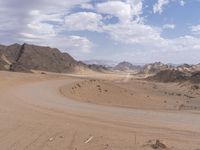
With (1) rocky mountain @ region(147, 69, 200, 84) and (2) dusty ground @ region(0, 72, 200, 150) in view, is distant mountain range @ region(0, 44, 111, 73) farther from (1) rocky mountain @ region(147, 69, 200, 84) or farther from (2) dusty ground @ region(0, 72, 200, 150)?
(2) dusty ground @ region(0, 72, 200, 150)

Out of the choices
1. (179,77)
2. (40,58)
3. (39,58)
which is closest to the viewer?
(179,77)

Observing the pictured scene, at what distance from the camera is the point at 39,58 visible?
14100 cm

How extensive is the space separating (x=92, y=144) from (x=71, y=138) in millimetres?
1109

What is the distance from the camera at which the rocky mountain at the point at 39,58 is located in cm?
13412

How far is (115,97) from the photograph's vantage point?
39281mm

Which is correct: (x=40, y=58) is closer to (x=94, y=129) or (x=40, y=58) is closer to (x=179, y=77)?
(x=179, y=77)

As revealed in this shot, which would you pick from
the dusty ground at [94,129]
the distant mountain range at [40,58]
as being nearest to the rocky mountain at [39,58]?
the distant mountain range at [40,58]

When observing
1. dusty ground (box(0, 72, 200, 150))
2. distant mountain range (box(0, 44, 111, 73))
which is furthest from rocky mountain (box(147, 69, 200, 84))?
dusty ground (box(0, 72, 200, 150))

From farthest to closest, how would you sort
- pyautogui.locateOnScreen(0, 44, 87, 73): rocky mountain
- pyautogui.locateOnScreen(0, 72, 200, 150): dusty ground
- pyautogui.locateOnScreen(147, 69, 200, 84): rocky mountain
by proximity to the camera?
pyautogui.locateOnScreen(0, 44, 87, 73): rocky mountain → pyautogui.locateOnScreen(147, 69, 200, 84): rocky mountain → pyautogui.locateOnScreen(0, 72, 200, 150): dusty ground

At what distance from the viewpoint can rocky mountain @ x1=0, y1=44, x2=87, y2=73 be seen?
134125mm

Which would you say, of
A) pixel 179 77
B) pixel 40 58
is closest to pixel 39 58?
pixel 40 58

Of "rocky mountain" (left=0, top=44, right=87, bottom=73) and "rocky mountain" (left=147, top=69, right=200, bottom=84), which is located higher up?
"rocky mountain" (left=0, top=44, right=87, bottom=73)

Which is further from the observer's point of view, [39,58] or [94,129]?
[39,58]

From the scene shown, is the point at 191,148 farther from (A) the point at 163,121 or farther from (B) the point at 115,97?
(B) the point at 115,97
